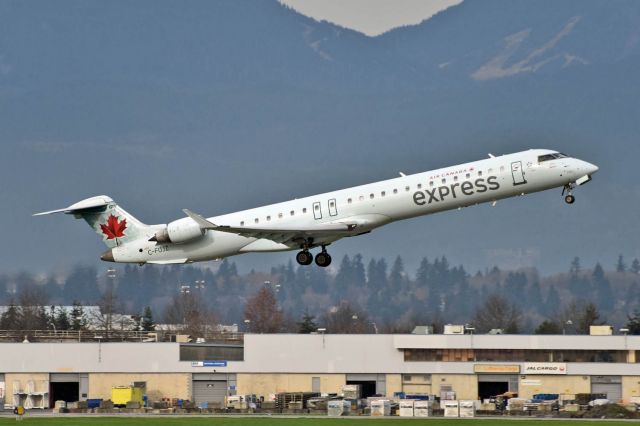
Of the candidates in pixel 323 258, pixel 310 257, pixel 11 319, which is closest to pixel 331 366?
pixel 323 258

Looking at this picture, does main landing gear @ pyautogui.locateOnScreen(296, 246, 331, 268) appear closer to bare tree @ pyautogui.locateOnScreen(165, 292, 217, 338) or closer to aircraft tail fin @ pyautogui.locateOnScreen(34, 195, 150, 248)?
aircraft tail fin @ pyautogui.locateOnScreen(34, 195, 150, 248)

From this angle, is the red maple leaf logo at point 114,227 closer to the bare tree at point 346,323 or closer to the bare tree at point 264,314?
the bare tree at point 264,314

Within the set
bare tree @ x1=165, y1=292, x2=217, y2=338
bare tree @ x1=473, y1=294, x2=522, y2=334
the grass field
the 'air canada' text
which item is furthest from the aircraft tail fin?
bare tree @ x1=473, y1=294, x2=522, y2=334

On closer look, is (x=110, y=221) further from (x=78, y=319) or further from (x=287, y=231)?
(x=78, y=319)

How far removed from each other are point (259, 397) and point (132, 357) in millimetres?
8957

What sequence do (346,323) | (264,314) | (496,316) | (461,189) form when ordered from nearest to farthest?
(461,189), (346,323), (496,316), (264,314)

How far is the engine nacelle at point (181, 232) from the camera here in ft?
179

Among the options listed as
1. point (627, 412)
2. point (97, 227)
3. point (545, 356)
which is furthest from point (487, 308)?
point (97, 227)

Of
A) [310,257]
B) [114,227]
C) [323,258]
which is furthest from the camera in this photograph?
[114,227]

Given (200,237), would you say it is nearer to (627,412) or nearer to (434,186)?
(434,186)

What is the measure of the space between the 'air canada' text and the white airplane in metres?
0.04

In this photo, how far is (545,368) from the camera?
7619cm

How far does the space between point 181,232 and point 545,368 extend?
30.3 meters

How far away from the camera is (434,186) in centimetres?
5053
